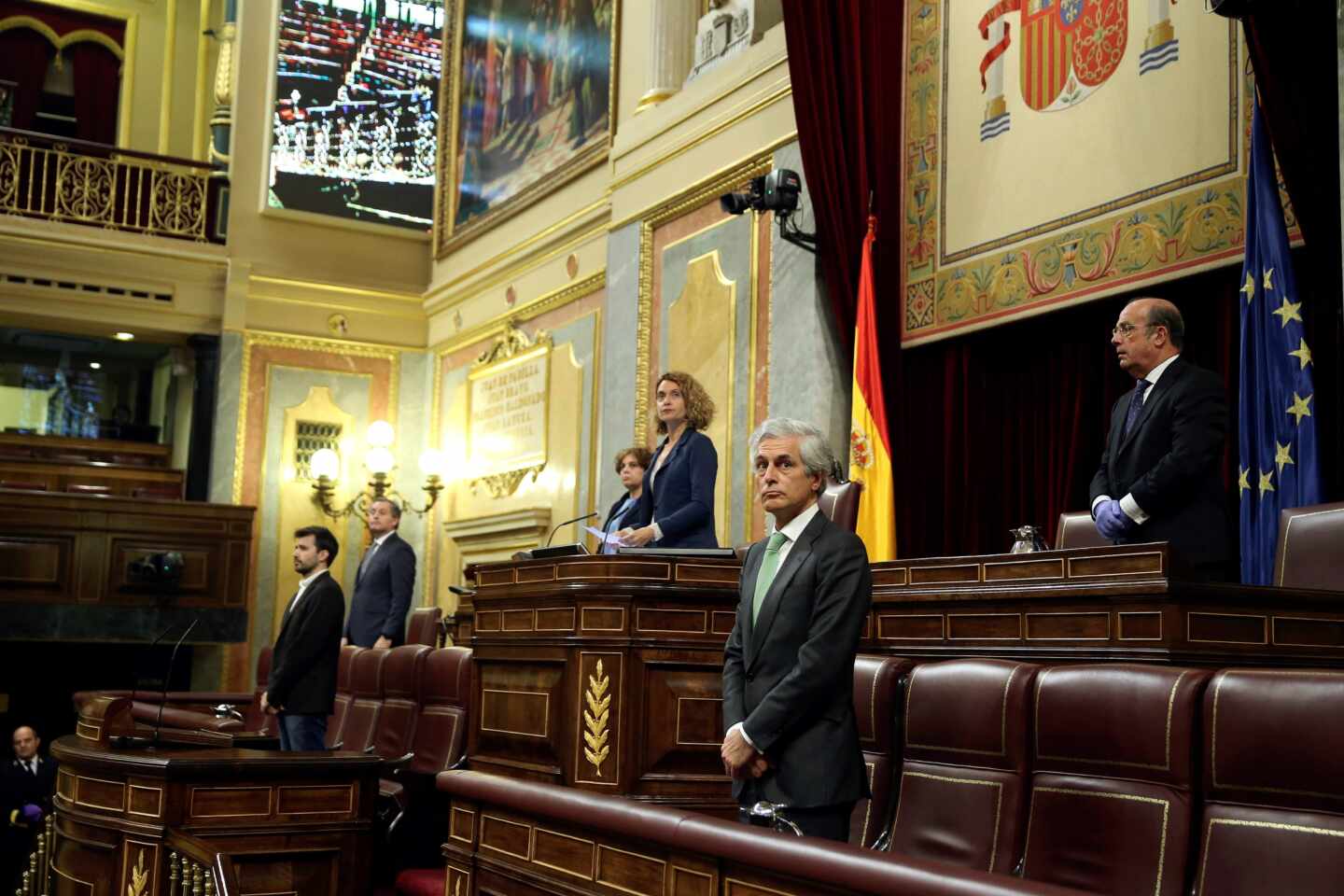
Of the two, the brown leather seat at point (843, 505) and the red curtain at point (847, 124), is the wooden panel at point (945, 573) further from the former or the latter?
the red curtain at point (847, 124)

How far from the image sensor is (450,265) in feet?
37.3

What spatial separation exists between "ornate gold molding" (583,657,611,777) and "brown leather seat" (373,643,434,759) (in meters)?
2.39

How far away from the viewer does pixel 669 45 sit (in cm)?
832

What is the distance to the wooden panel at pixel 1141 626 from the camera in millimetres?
3238

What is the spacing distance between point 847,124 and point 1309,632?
3.80 m

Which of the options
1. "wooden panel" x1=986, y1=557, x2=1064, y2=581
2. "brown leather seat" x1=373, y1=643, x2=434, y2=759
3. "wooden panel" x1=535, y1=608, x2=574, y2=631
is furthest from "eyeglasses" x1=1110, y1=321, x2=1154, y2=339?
"brown leather seat" x1=373, y1=643, x2=434, y2=759

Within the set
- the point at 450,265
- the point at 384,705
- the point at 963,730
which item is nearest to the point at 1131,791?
the point at 963,730

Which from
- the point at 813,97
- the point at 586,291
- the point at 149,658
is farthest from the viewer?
the point at 149,658

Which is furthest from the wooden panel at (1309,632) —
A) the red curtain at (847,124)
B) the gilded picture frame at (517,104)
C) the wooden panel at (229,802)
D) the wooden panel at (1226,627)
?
the gilded picture frame at (517,104)

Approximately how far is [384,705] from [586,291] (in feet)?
12.1

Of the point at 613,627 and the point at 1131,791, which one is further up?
the point at 613,627

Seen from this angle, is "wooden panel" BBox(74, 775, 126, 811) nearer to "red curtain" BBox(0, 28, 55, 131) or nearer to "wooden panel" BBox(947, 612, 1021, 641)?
"wooden panel" BBox(947, 612, 1021, 641)

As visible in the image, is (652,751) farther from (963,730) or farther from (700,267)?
(700,267)

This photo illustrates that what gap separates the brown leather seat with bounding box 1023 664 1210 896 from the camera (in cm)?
249
